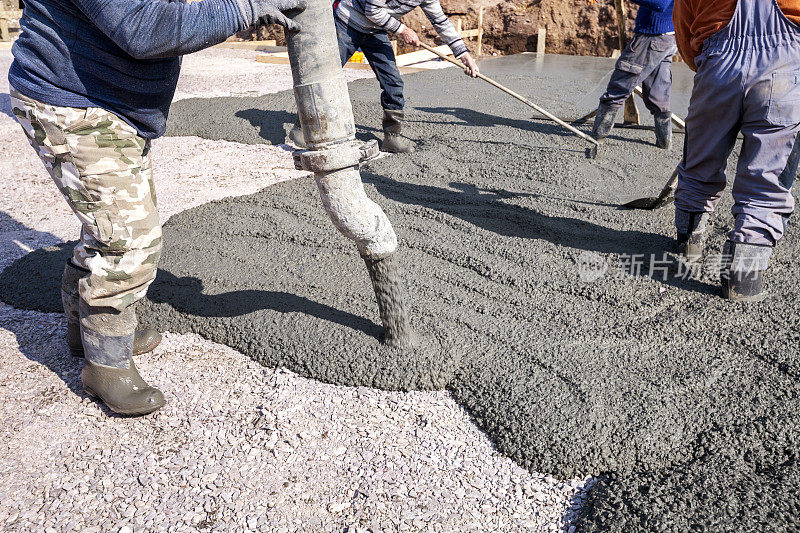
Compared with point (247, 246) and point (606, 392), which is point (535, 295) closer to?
point (606, 392)

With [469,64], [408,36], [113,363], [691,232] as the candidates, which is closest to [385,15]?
[408,36]

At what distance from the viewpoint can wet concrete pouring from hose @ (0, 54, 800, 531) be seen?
6.15 ft

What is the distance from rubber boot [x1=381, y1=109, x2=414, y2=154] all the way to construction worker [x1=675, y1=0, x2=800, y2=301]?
2.37 meters

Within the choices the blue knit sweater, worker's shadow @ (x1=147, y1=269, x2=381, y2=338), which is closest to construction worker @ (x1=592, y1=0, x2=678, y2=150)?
the blue knit sweater

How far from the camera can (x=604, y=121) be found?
190 inches

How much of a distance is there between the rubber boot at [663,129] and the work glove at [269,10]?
368 cm

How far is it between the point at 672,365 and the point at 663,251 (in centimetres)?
103

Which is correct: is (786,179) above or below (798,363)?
above

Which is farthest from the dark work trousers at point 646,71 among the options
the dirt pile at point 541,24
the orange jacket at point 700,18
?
the dirt pile at point 541,24

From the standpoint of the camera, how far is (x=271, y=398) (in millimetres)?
2193

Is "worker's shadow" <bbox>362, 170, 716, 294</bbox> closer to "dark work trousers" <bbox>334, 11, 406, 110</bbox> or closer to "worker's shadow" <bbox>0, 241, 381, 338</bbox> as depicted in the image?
"dark work trousers" <bbox>334, 11, 406, 110</bbox>

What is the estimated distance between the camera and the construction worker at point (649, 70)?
14.5ft

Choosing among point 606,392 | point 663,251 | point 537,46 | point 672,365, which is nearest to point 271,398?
point 606,392

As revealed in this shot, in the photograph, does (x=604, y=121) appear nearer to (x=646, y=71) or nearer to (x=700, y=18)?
(x=646, y=71)
